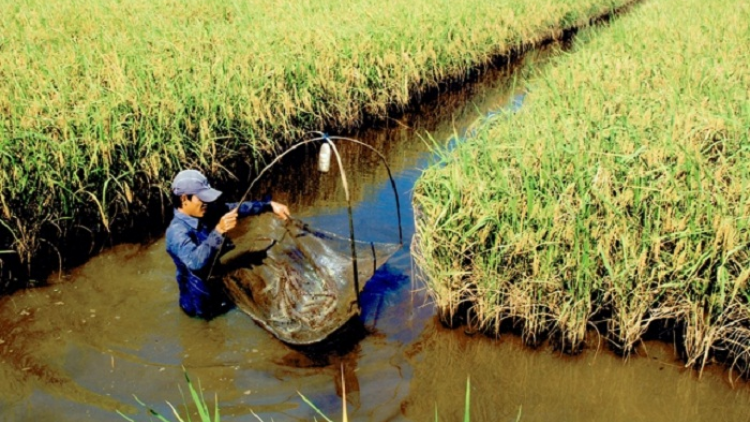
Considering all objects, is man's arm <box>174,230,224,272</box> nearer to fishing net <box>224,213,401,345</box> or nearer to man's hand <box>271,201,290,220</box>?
fishing net <box>224,213,401,345</box>

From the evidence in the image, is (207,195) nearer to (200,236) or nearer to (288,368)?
(200,236)

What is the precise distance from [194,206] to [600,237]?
2239 millimetres

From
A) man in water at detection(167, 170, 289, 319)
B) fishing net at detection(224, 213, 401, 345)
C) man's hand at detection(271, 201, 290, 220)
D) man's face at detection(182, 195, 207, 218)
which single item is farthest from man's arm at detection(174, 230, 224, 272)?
man's hand at detection(271, 201, 290, 220)

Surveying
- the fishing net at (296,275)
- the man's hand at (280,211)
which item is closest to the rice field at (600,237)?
the fishing net at (296,275)

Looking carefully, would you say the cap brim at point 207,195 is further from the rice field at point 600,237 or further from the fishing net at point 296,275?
the rice field at point 600,237

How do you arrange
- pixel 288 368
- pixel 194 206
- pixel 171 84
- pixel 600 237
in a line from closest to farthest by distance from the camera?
pixel 600 237
pixel 288 368
pixel 194 206
pixel 171 84

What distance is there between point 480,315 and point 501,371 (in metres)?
0.33

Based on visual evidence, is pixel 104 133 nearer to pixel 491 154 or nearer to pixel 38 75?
pixel 38 75

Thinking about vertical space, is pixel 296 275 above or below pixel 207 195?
below

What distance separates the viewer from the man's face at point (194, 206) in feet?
11.8

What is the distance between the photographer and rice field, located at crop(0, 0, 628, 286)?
429 centimetres

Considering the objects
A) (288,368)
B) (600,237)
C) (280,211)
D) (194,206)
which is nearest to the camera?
(600,237)

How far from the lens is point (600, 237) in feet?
11.1

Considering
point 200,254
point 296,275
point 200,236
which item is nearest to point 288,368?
point 296,275
